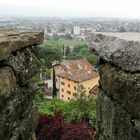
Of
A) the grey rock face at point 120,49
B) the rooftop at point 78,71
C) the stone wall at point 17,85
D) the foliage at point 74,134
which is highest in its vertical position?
the grey rock face at point 120,49

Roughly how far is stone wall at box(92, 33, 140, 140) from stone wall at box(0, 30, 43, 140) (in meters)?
0.89

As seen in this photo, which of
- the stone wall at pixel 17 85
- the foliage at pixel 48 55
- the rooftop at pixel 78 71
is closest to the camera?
the stone wall at pixel 17 85

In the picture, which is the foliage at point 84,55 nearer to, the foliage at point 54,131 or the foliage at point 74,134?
the foliage at point 74,134

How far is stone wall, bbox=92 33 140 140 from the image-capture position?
10.6 feet

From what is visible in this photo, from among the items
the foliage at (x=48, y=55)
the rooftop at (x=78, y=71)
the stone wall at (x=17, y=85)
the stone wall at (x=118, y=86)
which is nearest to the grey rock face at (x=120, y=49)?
the stone wall at (x=118, y=86)

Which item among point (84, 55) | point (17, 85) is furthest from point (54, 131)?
point (84, 55)

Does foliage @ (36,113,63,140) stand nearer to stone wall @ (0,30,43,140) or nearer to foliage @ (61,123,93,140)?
foliage @ (61,123,93,140)

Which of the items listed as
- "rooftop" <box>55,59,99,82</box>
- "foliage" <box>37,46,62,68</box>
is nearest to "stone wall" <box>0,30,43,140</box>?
"rooftop" <box>55,59,99,82</box>

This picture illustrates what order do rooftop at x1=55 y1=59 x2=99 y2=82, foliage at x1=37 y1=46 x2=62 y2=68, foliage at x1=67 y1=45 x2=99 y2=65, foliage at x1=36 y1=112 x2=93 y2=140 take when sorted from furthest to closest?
foliage at x1=37 y1=46 x2=62 y2=68 → foliage at x1=67 y1=45 x2=99 y2=65 → rooftop at x1=55 y1=59 x2=99 y2=82 → foliage at x1=36 y1=112 x2=93 y2=140

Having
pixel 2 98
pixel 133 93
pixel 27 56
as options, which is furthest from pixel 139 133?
pixel 27 56

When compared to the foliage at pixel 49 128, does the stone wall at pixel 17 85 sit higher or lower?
higher

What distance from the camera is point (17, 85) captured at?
430 centimetres

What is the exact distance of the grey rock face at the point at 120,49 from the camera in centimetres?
328

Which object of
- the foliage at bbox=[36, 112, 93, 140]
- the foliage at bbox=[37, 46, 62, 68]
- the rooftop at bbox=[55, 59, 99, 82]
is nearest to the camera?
the foliage at bbox=[36, 112, 93, 140]
